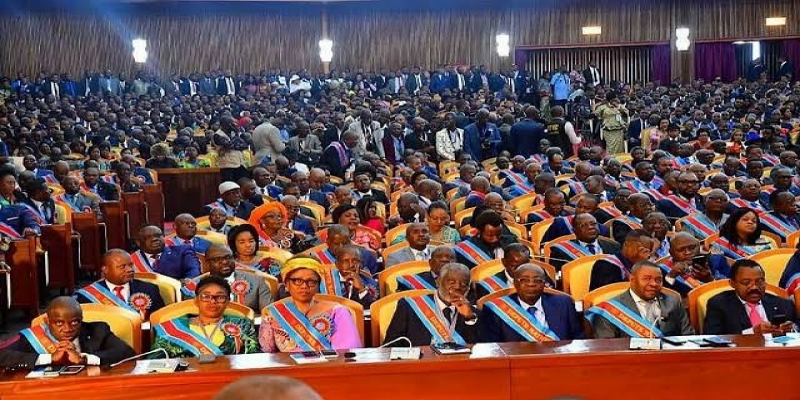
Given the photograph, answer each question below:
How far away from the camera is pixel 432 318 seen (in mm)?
6023

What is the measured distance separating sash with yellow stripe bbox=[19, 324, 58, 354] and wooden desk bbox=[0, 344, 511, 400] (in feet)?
1.79

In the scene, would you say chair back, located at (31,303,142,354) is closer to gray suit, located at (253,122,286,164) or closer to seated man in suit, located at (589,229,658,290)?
seated man in suit, located at (589,229,658,290)

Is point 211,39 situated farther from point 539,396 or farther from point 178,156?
point 539,396

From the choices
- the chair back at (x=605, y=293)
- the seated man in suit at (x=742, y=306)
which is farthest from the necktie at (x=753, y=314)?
the chair back at (x=605, y=293)

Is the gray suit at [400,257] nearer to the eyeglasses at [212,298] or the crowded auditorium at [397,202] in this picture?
the crowded auditorium at [397,202]

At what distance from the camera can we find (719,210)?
955cm

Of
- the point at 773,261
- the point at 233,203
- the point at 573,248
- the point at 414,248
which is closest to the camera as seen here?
the point at 773,261

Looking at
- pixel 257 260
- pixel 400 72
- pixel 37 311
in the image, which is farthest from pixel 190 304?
pixel 400 72

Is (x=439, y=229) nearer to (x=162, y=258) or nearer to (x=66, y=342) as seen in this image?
(x=162, y=258)

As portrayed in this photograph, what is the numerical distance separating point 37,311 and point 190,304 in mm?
3721

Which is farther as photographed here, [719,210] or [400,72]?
[400,72]

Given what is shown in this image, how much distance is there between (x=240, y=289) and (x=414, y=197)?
10.9 feet

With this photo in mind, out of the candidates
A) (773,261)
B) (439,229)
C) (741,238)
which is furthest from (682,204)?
(773,261)

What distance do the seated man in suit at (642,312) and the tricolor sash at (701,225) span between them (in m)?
3.29
